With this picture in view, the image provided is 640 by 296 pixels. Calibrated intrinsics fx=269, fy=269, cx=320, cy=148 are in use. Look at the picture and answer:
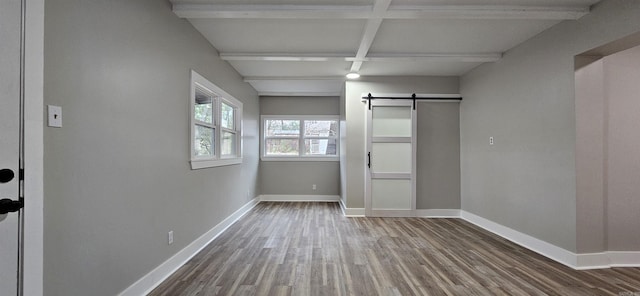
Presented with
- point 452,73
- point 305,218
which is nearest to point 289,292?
point 305,218

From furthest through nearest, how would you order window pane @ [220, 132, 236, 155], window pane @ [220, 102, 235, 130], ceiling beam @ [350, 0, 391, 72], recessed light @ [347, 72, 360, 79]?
recessed light @ [347, 72, 360, 79], window pane @ [220, 132, 236, 155], window pane @ [220, 102, 235, 130], ceiling beam @ [350, 0, 391, 72]

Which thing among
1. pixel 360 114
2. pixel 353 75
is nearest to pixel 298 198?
pixel 360 114

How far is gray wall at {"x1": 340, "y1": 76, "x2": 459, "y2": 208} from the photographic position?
4.65 m

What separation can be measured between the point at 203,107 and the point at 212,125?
290 mm

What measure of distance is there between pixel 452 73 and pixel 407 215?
99.4 inches

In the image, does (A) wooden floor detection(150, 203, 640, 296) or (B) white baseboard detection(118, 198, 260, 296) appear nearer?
(B) white baseboard detection(118, 198, 260, 296)

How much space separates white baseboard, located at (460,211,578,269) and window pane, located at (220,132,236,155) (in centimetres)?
403

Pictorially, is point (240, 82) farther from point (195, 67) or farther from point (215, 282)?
point (215, 282)

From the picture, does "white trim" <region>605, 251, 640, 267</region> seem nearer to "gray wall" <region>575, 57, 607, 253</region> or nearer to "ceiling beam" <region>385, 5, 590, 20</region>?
"gray wall" <region>575, 57, 607, 253</region>

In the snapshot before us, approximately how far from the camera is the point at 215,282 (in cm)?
226

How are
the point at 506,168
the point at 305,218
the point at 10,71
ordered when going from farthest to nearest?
the point at 305,218
the point at 506,168
the point at 10,71

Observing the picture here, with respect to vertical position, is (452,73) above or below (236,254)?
above

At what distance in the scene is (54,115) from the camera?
135 centimetres

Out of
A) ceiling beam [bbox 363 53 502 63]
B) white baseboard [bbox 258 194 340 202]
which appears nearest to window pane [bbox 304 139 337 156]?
white baseboard [bbox 258 194 340 202]
